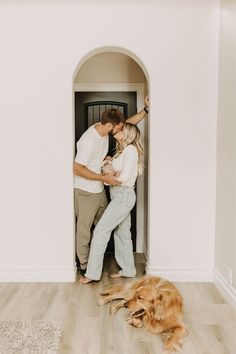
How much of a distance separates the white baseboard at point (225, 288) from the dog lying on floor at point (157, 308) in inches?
22.8

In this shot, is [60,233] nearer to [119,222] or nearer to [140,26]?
[119,222]

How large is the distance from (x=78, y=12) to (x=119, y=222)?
79.5 inches

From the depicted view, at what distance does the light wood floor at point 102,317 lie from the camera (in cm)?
278

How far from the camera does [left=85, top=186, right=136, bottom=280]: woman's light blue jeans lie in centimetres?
414

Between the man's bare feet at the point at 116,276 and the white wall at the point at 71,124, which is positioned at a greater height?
the white wall at the point at 71,124

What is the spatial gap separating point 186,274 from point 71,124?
1805 millimetres

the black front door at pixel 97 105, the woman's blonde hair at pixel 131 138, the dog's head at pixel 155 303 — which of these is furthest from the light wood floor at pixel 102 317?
the black front door at pixel 97 105

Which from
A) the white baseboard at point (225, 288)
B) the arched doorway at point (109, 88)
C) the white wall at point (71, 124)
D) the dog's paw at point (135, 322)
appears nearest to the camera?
the dog's paw at point (135, 322)

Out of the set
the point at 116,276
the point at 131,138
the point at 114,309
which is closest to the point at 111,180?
the point at 131,138

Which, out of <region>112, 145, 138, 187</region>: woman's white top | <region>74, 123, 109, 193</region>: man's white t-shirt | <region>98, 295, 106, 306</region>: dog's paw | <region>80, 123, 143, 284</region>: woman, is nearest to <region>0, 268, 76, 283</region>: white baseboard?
<region>80, 123, 143, 284</region>: woman

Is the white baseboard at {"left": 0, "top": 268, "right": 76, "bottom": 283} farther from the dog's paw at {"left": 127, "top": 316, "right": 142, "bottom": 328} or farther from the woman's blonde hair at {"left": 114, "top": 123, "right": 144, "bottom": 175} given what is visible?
the woman's blonde hair at {"left": 114, "top": 123, "right": 144, "bottom": 175}

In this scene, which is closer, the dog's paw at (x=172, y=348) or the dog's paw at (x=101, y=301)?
the dog's paw at (x=172, y=348)

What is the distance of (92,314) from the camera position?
10.9 feet

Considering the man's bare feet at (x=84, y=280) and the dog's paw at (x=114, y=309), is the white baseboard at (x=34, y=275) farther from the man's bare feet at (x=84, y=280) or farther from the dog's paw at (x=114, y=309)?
the dog's paw at (x=114, y=309)
